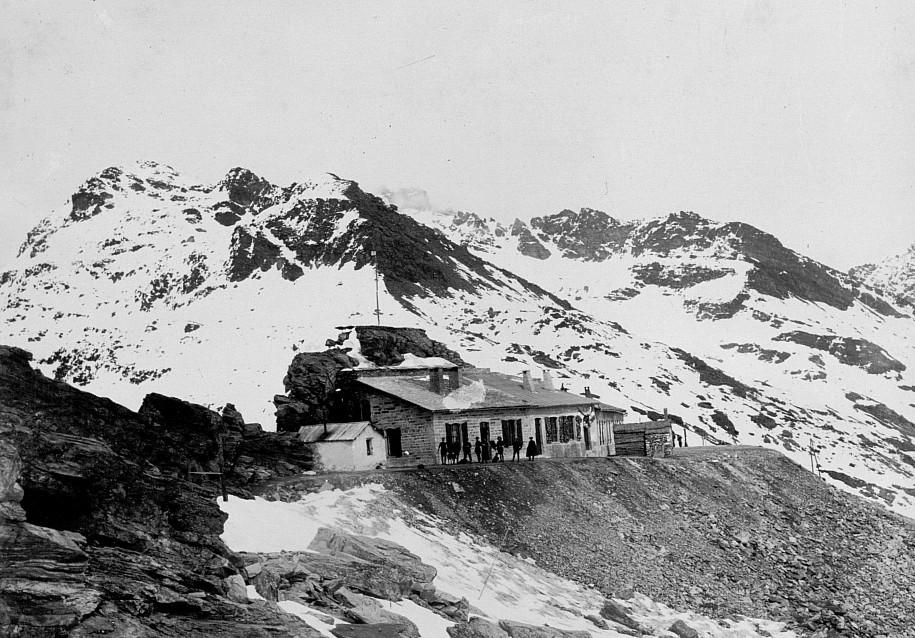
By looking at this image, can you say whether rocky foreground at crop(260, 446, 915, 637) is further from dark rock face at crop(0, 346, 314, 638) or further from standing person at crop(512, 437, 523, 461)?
dark rock face at crop(0, 346, 314, 638)

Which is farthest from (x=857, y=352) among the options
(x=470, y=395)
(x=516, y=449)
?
Result: (x=516, y=449)

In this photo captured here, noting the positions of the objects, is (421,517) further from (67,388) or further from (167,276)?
(167,276)

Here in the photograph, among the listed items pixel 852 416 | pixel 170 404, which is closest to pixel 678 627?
pixel 170 404

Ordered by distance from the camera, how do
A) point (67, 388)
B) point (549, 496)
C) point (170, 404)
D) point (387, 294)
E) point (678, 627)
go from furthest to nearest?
point (387, 294) < point (549, 496) < point (678, 627) < point (170, 404) < point (67, 388)

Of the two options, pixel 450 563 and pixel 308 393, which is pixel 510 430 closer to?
pixel 308 393

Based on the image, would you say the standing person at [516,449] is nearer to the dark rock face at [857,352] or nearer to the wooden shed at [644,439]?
the wooden shed at [644,439]

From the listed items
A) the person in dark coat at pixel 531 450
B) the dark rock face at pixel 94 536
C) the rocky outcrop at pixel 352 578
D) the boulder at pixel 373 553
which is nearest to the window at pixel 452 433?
the person in dark coat at pixel 531 450
